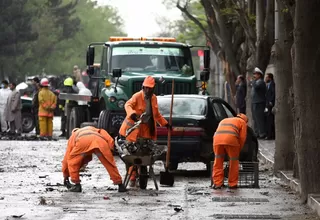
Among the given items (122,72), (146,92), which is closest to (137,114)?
(146,92)

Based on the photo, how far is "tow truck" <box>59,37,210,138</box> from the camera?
82.6ft

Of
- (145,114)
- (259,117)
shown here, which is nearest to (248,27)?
(259,117)

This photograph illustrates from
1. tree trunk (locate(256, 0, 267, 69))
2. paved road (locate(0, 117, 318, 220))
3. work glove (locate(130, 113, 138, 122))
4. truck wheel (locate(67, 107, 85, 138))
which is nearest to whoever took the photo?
paved road (locate(0, 117, 318, 220))

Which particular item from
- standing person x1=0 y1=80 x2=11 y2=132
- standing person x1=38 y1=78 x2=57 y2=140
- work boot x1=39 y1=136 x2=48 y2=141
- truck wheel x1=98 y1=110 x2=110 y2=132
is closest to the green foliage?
standing person x1=0 y1=80 x2=11 y2=132

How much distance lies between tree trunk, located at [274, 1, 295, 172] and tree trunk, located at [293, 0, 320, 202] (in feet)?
15.8

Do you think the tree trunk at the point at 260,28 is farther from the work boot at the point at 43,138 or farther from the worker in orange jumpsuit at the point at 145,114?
the worker in orange jumpsuit at the point at 145,114

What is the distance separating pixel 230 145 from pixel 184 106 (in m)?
3.48

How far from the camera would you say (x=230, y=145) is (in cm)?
1691

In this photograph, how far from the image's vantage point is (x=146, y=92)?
17.0 metres

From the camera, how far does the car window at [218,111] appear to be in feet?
66.3

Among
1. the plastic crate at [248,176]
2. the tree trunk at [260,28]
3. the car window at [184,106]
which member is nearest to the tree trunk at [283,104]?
the car window at [184,106]

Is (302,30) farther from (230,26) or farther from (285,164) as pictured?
(230,26)

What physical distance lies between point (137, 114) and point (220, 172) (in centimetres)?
153

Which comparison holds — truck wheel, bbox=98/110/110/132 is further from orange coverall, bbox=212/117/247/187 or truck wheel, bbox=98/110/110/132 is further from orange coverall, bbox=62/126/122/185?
orange coverall, bbox=62/126/122/185
